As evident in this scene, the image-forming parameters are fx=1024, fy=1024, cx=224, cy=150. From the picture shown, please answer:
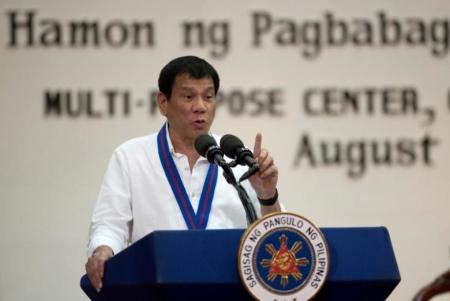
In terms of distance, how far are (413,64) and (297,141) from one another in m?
0.73

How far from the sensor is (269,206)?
3.37 meters

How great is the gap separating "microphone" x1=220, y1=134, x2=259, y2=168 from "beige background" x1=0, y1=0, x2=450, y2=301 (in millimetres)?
1961

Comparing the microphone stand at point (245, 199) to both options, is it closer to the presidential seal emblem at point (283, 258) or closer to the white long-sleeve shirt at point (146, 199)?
the presidential seal emblem at point (283, 258)

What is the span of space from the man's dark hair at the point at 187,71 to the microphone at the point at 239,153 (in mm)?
541

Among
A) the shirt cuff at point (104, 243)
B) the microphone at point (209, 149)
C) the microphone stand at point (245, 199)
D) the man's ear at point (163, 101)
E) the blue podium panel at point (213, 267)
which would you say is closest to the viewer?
the blue podium panel at point (213, 267)

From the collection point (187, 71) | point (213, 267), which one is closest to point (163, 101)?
point (187, 71)

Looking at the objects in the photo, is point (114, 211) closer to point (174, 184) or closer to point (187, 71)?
point (174, 184)

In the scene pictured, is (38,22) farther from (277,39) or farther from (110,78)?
(277,39)

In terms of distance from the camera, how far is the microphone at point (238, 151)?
9.96 ft

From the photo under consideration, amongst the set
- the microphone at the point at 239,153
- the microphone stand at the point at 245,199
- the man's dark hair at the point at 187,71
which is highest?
the man's dark hair at the point at 187,71

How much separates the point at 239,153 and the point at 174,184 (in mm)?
630

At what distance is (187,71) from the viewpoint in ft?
11.9

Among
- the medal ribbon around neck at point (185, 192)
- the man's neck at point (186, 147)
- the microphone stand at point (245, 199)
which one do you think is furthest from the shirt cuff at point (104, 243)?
the microphone stand at point (245, 199)

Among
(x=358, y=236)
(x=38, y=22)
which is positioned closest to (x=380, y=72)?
(x=38, y=22)
